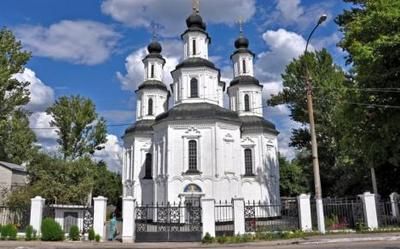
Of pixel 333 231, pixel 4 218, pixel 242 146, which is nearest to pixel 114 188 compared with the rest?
pixel 242 146

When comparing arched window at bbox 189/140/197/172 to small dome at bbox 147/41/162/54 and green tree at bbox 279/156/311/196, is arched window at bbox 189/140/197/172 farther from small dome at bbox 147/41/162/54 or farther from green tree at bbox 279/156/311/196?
green tree at bbox 279/156/311/196

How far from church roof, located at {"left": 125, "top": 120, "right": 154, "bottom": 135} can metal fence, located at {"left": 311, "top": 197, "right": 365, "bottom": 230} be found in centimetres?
2341

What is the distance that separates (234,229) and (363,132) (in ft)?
26.9

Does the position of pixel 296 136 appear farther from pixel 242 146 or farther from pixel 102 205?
pixel 102 205

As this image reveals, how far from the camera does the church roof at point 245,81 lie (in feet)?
138

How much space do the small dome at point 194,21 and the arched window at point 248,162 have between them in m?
13.2

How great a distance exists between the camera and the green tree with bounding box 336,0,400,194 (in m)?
17.2

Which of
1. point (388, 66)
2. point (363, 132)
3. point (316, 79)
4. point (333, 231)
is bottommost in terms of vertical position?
point (333, 231)

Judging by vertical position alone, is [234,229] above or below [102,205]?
below

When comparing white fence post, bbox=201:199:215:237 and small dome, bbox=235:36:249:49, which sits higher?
small dome, bbox=235:36:249:49

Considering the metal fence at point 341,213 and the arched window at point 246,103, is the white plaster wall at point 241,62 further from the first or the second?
the metal fence at point 341,213

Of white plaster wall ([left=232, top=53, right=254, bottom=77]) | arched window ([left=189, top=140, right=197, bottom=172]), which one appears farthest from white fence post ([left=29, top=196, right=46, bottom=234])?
white plaster wall ([left=232, top=53, right=254, bottom=77])

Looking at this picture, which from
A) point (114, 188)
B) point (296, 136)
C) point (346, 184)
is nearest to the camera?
point (346, 184)

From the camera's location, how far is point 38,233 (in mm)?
19141
